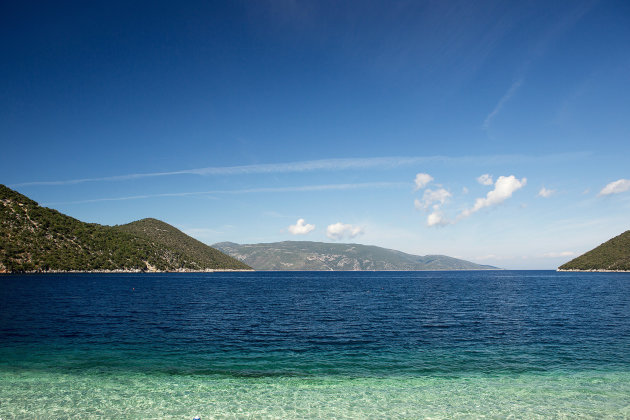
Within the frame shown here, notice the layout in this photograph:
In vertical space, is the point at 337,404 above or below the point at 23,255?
below

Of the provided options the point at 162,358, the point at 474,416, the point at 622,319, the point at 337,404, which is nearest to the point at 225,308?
the point at 162,358

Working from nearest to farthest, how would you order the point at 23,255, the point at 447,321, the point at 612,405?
the point at 612,405 → the point at 447,321 → the point at 23,255

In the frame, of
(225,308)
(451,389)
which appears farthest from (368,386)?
(225,308)

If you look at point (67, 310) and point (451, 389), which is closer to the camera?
point (451, 389)

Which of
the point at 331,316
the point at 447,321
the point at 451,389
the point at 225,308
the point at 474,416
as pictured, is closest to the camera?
the point at 474,416

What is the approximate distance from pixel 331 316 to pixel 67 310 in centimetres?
4681

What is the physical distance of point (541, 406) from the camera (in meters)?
19.9

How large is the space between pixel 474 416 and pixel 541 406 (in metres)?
4.71

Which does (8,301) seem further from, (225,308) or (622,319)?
(622,319)

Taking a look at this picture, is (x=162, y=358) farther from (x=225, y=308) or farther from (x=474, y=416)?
(x=225, y=308)

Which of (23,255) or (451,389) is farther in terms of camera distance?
(23,255)

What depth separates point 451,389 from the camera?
2281cm

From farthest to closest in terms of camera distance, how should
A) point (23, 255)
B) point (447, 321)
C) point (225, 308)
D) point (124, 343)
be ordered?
point (23, 255)
point (225, 308)
point (447, 321)
point (124, 343)

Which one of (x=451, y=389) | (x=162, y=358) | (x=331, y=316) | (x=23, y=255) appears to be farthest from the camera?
(x=23, y=255)
